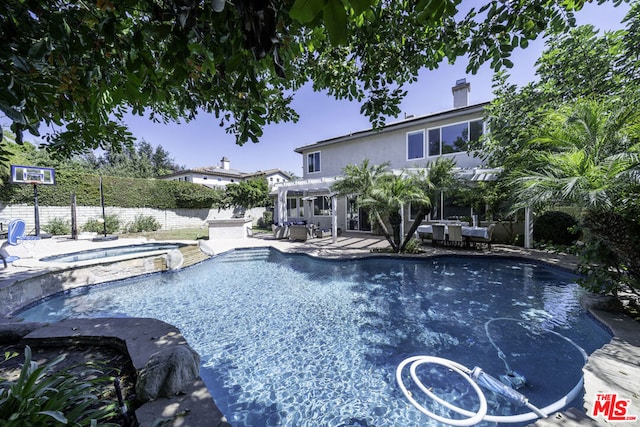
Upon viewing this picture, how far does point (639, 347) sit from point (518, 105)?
8.89m

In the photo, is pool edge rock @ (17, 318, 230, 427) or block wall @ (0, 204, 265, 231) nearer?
pool edge rock @ (17, 318, 230, 427)

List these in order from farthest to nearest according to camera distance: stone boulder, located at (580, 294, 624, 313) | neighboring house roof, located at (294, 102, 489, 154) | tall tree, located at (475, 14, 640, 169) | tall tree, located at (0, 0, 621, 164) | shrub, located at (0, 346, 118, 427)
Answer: neighboring house roof, located at (294, 102, 489, 154) < tall tree, located at (475, 14, 640, 169) < stone boulder, located at (580, 294, 624, 313) < shrub, located at (0, 346, 118, 427) < tall tree, located at (0, 0, 621, 164)

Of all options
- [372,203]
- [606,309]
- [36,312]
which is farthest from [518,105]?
[36,312]

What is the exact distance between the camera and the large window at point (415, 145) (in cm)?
1548

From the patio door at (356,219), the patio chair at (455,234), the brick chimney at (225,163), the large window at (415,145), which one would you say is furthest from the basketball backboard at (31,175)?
the brick chimney at (225,163)

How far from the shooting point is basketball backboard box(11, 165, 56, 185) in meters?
13.4

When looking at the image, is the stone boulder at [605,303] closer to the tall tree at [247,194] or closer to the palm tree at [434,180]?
the palm tree at [434,180]

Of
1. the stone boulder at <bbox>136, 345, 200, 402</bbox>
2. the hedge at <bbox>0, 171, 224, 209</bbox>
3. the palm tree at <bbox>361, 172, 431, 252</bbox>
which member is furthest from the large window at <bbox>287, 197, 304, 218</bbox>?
the stone boulder at <bbox>136, 345, 200, 402</bbox>

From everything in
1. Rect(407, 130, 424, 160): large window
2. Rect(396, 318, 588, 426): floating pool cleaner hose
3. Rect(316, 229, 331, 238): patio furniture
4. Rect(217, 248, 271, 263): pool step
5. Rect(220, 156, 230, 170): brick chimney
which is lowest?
Rect(396, 318, 588, 426): floating pool cleaner hose

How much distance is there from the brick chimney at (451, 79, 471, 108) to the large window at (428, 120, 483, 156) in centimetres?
355

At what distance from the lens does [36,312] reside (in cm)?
661

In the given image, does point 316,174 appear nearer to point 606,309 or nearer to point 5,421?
point 606,309

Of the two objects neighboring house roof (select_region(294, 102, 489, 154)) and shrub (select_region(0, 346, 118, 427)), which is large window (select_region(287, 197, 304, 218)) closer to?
neighboring house roof (select_region(294, 102, 489, 154))

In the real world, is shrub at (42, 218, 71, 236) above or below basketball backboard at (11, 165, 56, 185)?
below
